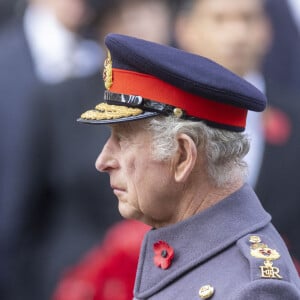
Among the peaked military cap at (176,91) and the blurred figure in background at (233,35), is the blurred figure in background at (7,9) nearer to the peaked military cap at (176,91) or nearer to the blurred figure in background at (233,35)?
the blurred figure in background at (233,35)

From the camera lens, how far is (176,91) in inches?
192

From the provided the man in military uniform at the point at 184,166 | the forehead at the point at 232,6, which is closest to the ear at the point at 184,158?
the man in military uniform at the point at 184,166

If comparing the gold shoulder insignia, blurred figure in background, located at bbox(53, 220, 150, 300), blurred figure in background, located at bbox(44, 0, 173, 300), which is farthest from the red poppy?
blurred figure in background, located at bbox(44, 0, 173, 300)

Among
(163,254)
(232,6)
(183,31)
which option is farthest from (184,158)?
(183,31)

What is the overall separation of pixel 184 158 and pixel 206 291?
458 mm

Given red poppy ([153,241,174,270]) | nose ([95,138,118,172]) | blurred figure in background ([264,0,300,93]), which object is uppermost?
nose ([95,138,118,172])

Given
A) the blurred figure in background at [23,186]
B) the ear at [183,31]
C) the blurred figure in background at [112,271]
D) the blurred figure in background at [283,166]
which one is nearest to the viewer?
the blurred figure in background at [112,271]

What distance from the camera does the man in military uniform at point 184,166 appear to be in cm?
485

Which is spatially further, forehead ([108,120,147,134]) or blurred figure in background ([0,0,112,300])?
blurred figure in background ([0,0,112,300])

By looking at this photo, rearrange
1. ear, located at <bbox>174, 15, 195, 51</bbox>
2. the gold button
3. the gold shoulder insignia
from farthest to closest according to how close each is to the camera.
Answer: ear, located at <bbox>174, 15, 195, 51</bbox>, the gold shoulder insignia, the gold button

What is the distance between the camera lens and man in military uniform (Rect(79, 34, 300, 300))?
485 cm

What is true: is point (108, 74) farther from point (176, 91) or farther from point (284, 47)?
point (284, 47)

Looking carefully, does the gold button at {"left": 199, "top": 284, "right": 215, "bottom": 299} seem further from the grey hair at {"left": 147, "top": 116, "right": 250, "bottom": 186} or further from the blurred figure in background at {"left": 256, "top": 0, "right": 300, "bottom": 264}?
the blurred figure in background at {"left": 256, "top": 0, "right": 300, "bottom": 264}

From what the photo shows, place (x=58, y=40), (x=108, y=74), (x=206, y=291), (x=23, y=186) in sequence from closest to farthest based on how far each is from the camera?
(x=206, y=291) < (x=108, y=74) < (x=23, y=186) < (x=58, y=40)
